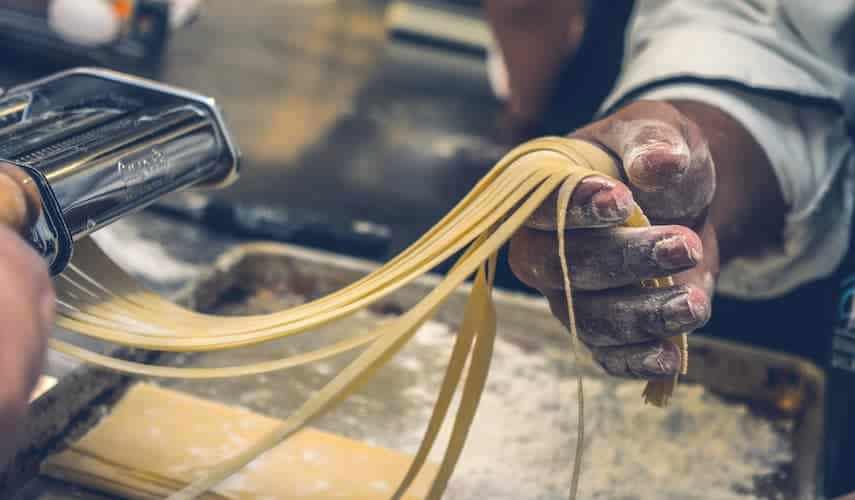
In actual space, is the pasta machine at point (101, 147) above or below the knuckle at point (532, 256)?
above

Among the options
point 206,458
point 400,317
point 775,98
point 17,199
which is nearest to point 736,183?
point 775,98

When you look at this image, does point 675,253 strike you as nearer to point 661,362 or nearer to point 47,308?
point 661,362

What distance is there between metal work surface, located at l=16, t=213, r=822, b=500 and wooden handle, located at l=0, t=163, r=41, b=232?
0.26m

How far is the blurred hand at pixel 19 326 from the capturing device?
0.37 metres

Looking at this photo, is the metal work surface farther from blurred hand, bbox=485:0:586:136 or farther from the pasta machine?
blurred hand, bbox=485:0:586:136

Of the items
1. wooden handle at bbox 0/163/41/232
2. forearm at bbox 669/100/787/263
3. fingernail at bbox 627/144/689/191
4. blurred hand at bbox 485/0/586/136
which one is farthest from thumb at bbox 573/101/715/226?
blurred hand at bbox 485/0/586/136

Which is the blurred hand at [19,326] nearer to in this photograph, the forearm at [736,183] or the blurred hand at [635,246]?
the blurred hand at [635,246]

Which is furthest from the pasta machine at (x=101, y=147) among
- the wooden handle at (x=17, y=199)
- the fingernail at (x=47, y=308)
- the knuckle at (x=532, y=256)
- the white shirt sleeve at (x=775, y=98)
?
the white shirt sleeve at (x=775, y=98)

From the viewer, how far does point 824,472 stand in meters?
0.84

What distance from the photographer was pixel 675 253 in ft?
2.01

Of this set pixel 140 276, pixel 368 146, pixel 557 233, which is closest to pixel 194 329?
pixel 557 233

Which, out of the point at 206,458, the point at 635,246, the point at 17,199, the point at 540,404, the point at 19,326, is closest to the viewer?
the point at 19,326

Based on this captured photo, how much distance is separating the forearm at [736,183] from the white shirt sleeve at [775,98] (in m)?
0.01

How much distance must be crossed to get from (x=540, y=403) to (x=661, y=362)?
0.28 meters
